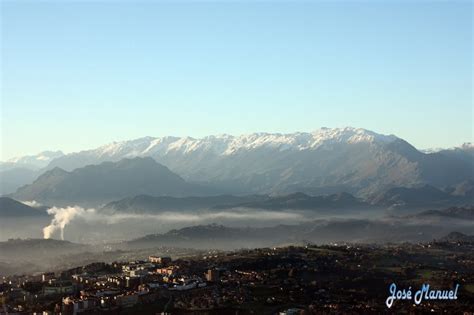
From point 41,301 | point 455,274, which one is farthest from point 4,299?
point 455,274

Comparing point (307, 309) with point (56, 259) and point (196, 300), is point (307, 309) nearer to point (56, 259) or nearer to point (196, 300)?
point (196, 300)

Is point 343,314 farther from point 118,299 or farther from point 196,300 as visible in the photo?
point 118,299

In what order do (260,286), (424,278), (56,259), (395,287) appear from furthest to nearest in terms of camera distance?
(56,259) → (424,278) → (395,287) → (260,286)

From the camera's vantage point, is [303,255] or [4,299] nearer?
[4,299]

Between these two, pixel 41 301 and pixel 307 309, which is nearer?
pixel 307 309

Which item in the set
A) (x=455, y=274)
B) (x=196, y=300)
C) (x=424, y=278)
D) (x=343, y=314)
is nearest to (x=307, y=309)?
(x=343, y=314)

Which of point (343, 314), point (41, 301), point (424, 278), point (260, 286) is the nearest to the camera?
point (343, 314)
